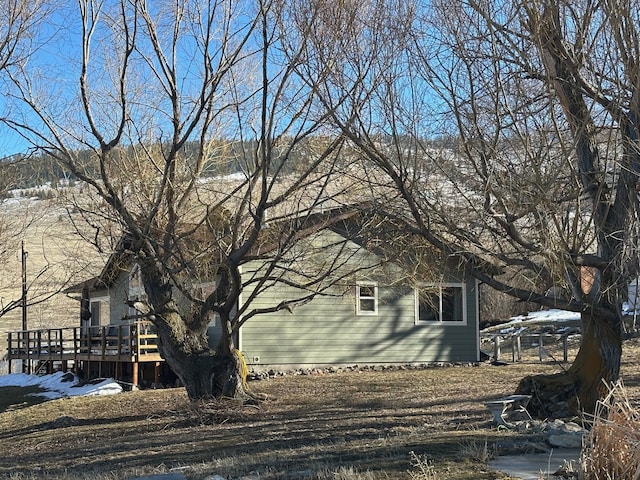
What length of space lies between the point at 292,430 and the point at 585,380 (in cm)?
432

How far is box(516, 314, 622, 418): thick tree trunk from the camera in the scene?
10.5 m

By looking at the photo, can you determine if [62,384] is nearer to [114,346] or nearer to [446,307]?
[114,346]

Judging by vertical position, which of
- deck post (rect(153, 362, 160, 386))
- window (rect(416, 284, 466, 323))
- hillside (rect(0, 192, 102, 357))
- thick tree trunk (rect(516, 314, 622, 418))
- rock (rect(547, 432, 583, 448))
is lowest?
deck post (rect(153, 362, 160, 386))

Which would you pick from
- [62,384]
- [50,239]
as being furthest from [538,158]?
[62,384]

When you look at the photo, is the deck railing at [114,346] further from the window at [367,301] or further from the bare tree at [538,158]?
the bare tree at [538,158]

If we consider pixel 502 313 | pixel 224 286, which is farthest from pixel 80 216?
pixel 502 313

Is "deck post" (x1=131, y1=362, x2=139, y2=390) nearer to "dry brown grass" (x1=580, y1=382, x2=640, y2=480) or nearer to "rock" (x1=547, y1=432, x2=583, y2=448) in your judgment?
"rock" (x1=547, y1=432, x2=583, y2=448)

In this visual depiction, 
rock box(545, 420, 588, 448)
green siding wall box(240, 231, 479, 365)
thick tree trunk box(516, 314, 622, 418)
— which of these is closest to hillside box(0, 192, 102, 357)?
green siding wall box(240, 231, 479, 365)

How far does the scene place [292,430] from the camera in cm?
1220

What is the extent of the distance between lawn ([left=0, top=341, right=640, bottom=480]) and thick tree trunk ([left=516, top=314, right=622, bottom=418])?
944 millimetres

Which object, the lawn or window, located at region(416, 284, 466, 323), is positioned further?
window, located at region(416, 284, 466, 323)

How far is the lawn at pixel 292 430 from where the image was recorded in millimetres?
7664

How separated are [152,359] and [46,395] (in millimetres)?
3364

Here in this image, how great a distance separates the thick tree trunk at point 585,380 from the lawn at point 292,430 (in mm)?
944
